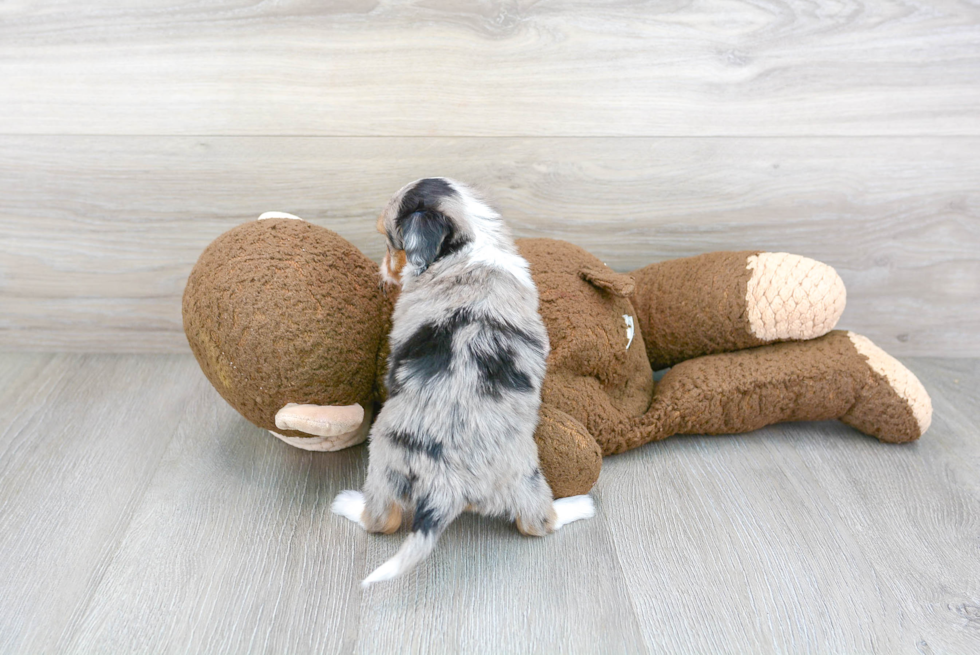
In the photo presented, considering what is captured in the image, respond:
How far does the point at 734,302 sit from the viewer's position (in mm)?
1521

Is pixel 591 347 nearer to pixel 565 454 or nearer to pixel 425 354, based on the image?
pixel 565 454

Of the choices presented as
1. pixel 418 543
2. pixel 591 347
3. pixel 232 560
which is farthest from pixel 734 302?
pixel 232 560

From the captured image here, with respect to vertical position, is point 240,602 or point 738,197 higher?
point 738,197

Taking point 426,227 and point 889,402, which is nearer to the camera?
point 426,227

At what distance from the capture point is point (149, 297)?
6.04 ft

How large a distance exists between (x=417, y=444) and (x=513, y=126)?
88 centimetres

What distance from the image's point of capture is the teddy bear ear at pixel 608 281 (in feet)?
4.65

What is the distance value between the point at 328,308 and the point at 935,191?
1.54 m

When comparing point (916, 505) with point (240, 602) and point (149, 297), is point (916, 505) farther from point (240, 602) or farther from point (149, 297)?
point (149, 297)

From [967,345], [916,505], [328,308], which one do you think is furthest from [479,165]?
[967,345]

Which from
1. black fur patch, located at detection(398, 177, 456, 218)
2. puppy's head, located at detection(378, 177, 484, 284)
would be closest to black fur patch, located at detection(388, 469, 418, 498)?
puppy's head, located at detection(378, 177, 484, 284)

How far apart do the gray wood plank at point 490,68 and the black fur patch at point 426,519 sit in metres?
0.93

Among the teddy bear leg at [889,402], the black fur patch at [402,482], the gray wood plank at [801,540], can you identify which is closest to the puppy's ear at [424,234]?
the black fur patch at [402,482]

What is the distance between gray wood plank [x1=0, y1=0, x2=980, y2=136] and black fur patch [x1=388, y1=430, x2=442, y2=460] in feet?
2.72
